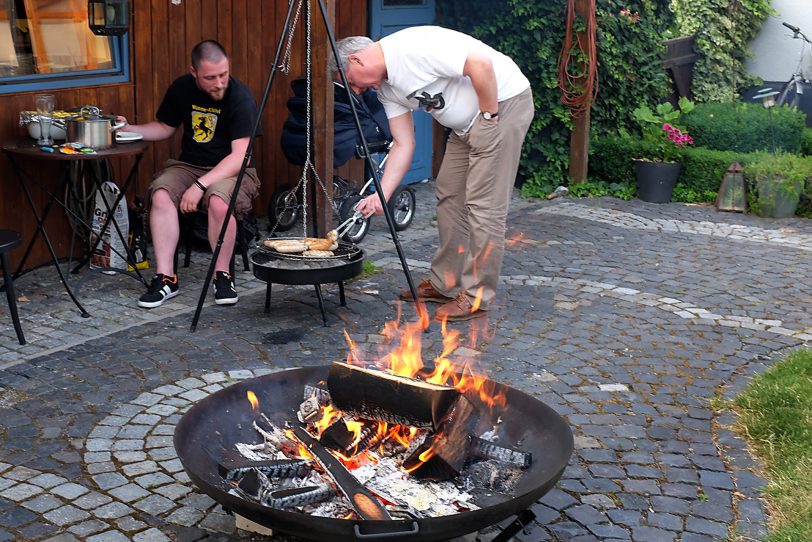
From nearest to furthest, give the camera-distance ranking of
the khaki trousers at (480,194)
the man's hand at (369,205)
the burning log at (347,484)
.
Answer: the burning log at (347,484)
the man's hand at (369,205)
the khaki trousers at (480,194)

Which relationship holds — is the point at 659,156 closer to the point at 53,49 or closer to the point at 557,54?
the point at 557,54

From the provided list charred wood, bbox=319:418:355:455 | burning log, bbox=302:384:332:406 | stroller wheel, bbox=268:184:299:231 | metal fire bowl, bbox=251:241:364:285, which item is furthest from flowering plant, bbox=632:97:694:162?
charred wood, bbox=319:418:355:455

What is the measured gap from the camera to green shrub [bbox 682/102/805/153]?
10891 millimetres

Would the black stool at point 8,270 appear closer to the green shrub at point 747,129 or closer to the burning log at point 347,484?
the burning log at point 347,484

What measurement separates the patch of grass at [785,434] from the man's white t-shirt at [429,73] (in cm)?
236

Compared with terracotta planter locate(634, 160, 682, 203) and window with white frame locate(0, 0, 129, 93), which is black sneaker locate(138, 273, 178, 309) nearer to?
window with white frame locate(0, 0, 129, 93)

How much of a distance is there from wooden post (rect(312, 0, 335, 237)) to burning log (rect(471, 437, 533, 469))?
9.78ft

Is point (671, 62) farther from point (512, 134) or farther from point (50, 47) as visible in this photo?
point (50, 47)

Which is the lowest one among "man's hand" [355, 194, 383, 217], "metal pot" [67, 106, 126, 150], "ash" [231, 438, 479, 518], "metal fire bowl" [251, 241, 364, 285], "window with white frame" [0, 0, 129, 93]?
A: "ash" [231, 438, 479, 518]

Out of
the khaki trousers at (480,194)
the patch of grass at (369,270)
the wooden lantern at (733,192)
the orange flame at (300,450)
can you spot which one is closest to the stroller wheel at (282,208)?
the patch of grass at (369,270)

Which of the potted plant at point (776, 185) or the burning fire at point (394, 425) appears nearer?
the burning fire at point (394, 425)

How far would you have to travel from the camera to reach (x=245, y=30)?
26.9 feet

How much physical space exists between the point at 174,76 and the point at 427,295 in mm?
2745

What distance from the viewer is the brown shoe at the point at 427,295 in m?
6.55
